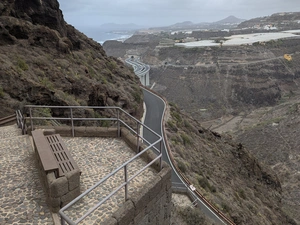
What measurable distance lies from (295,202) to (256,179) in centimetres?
418

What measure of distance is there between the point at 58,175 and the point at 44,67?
14105mm

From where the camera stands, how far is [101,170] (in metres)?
6.39

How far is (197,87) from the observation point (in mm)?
79625

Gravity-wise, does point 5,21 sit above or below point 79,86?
above

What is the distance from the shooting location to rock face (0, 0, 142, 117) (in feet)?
44.3

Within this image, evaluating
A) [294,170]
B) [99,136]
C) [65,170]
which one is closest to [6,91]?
[99,136]

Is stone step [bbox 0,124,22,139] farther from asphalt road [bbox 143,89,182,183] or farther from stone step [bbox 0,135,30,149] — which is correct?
asphalt road [bbox 143,89,182,183]

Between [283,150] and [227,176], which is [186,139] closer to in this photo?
[227,176]

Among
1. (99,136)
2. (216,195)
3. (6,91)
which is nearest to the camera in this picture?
(99,136)

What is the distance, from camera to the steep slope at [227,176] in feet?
53.0

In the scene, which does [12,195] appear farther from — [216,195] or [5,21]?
[5,21]

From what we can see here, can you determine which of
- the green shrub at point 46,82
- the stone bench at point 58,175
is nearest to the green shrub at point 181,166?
the green shrub at point 46,82

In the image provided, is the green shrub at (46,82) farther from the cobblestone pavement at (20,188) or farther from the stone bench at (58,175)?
the stone bench at (58,175)

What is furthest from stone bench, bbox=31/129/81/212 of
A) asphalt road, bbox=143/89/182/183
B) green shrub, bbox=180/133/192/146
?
green shrub, bbox=180/133/192/146
